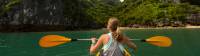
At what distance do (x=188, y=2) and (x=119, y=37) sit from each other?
146 meters

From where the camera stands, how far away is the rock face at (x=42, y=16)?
130 meters

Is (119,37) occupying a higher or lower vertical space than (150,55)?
higher

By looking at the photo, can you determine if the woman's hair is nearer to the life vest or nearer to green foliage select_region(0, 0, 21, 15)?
the life vest

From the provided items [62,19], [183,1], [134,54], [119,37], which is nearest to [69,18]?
[62,19]

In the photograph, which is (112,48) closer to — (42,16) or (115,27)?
(115,27)

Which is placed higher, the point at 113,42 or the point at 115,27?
the point at 115,27

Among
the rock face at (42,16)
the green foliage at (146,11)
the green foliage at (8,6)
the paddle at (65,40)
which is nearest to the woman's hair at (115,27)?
the paddle at (65,40)

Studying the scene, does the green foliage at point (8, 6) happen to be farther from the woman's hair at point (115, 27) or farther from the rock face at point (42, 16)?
the woman's hair at point (115, 27)

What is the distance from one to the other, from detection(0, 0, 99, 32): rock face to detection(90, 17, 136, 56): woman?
116322 millimetres

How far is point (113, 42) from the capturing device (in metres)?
10.8

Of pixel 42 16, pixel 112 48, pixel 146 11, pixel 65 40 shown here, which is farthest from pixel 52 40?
pixel 146 11

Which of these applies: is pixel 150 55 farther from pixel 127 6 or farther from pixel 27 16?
pixel 127 6

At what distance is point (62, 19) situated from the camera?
13475 centimetres

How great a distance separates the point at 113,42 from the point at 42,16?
125 metres
